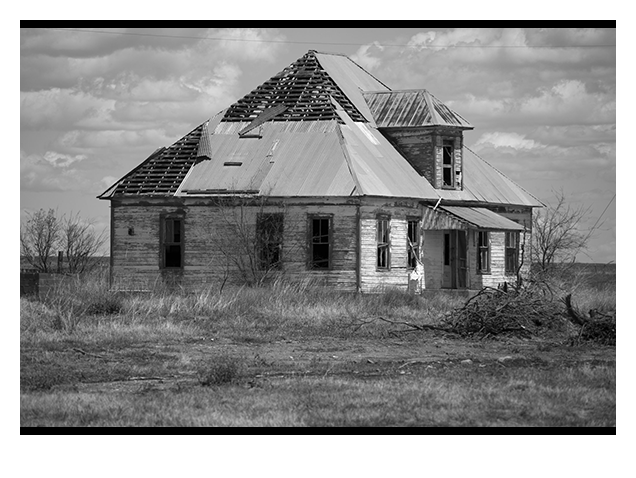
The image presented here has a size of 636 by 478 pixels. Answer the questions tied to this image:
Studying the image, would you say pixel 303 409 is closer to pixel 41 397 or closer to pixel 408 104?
pixel 41 397

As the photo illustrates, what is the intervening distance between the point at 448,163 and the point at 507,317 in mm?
14085

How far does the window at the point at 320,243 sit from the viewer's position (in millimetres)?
29500

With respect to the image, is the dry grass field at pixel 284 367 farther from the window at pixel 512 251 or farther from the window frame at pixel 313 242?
the window at pixel 512 251

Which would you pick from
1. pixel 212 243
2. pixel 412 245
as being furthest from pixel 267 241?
pixel 412 245

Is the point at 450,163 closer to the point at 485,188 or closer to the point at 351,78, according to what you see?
the point at 485,188

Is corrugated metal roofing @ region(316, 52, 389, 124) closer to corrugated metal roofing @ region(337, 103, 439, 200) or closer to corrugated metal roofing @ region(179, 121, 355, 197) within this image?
corrugated metal roofing @ region(337, 103, 439, 200)

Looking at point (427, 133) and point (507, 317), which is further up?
point (427, 133)

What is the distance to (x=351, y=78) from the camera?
119 feet

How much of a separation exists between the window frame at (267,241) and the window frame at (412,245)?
384cm

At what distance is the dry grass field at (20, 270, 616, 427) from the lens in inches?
500

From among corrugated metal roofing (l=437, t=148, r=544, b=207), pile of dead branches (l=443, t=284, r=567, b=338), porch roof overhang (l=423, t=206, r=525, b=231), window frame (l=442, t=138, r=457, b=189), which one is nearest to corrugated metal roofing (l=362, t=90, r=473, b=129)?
window frame (l=442, t=138, r=457, b=189)

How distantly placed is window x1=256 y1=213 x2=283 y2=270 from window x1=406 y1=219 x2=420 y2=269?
3.92 meters

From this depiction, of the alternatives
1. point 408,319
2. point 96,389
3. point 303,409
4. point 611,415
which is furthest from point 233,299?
point 611,415

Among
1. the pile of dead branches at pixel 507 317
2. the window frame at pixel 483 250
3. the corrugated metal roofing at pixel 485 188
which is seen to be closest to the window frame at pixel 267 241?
the corrugated metal roofing at pixel 485 188
